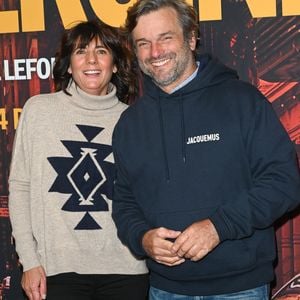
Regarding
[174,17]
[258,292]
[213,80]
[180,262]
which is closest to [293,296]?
[258,292]

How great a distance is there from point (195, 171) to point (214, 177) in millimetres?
63

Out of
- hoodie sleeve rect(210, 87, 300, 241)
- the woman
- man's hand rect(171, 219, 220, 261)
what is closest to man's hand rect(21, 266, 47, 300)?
the woman

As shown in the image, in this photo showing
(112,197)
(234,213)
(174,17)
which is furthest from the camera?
(112,197)

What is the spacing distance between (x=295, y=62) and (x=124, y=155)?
87cm

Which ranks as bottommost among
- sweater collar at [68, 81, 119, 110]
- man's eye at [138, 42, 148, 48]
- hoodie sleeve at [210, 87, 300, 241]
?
hoodie sleeve at [210, 87, 300, 241]

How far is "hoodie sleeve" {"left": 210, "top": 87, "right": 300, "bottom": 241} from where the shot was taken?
168 cm

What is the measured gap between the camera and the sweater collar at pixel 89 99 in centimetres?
218

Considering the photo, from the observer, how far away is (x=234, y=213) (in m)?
1.68

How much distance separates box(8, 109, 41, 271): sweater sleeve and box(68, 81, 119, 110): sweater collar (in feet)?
0.68

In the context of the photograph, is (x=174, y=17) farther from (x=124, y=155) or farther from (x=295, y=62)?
(x=295, y=62)

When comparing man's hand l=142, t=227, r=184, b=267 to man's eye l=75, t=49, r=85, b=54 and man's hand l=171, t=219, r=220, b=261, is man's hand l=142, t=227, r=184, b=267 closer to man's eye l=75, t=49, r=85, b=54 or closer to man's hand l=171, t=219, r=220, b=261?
man's hand l=171, t=219, r=220, b=261

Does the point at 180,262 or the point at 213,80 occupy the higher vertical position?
the point at 213,80

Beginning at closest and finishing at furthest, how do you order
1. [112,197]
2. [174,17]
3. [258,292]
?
[258,292] < [174,17] < [112,197]

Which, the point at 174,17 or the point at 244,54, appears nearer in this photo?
the point at 174,17
